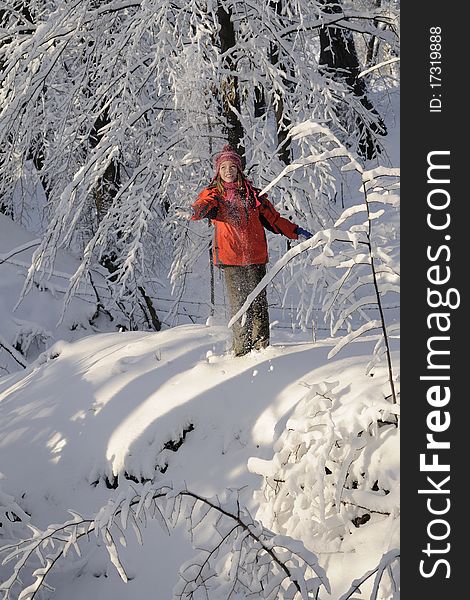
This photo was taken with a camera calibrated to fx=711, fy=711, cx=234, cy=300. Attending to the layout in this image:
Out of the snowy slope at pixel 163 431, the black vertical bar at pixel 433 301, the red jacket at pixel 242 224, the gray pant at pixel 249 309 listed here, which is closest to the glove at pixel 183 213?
the red jacket at pixel 242 224

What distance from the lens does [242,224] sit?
16.8ft

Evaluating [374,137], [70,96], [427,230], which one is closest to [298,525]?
[427,230]

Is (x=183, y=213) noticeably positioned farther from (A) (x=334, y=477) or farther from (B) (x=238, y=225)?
(A) (x=334, y=477)

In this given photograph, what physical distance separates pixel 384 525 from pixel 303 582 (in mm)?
1030

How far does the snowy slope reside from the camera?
397 cm

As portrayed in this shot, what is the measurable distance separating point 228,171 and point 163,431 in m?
1.86

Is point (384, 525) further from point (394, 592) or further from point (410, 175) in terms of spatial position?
point (410, 175)

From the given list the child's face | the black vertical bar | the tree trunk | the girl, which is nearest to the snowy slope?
the girl

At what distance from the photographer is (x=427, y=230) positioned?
2.79 m

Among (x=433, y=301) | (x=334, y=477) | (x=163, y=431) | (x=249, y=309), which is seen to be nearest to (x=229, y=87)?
(x=249, y=309)

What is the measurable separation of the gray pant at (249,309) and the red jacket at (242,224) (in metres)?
0.11

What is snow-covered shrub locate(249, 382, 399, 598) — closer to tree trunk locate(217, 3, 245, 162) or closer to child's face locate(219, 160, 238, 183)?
child's face locate(219, 160, 238, 183)

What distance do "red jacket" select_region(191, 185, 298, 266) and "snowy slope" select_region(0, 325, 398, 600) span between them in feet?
2.47

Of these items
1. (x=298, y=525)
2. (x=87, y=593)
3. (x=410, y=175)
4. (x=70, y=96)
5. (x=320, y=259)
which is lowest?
(x=87, y=593)
